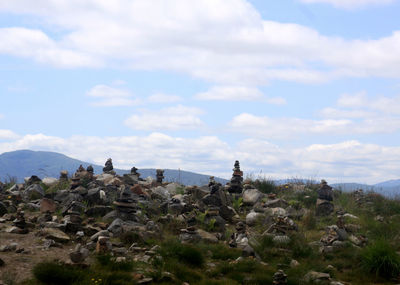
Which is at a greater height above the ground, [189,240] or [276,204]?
[276,204]

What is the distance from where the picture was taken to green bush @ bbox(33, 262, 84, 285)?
734 cm

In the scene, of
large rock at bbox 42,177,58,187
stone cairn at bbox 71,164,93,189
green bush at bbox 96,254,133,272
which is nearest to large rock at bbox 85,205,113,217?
stone cairn at bbox 71,164,93,189

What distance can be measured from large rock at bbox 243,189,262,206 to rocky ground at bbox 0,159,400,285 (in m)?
0.07

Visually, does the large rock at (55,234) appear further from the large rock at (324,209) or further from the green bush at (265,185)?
the green bush at (265,185)

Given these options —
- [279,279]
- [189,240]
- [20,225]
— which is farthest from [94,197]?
[279,279]

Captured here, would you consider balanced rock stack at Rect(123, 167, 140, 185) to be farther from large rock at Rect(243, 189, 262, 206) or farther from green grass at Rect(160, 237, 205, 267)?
green grass at Rect(160, 237, 205, 267)

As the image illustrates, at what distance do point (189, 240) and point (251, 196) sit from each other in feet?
23.0

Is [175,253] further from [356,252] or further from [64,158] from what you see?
[64,158]

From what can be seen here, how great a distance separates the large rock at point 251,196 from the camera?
1744 centimetres

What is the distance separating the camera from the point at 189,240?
1130 cm

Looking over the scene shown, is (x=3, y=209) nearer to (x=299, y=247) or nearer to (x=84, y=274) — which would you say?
(x=84, y=274)

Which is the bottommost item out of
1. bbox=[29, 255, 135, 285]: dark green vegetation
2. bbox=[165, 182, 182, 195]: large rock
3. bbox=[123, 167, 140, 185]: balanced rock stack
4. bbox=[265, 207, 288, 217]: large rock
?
bbox=[29, 255, 135, 285]: dark green vegetation

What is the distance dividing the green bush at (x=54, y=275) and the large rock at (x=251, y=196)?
A: 10.7m

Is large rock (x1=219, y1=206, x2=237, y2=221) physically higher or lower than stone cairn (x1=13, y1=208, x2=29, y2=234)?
higher
